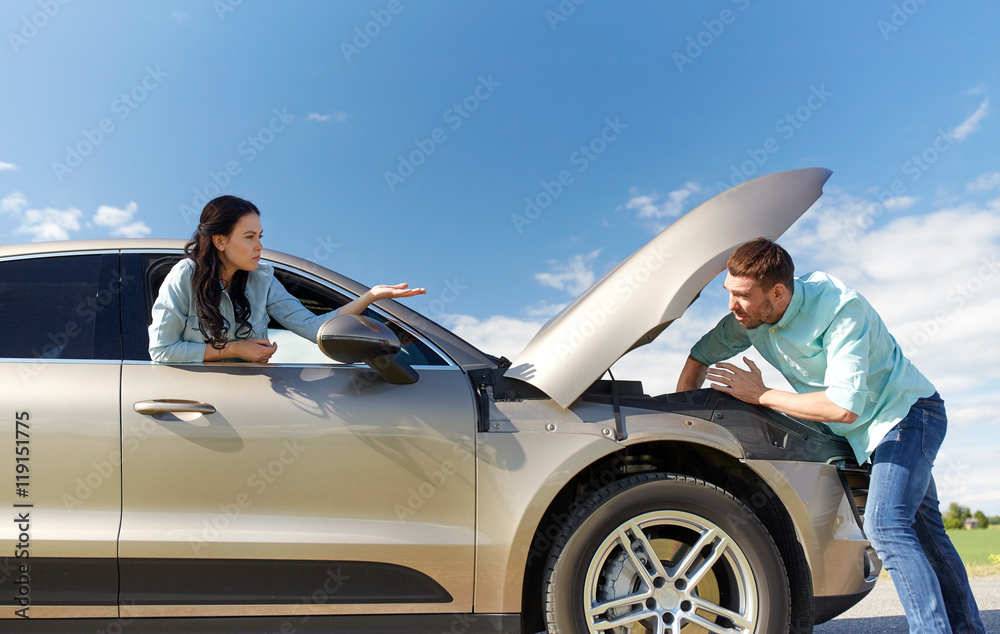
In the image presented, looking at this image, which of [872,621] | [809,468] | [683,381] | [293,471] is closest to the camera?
[293,471]

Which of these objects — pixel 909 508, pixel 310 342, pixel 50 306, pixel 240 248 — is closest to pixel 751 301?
pixel 909 508

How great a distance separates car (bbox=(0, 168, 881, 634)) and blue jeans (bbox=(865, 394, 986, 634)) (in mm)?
93

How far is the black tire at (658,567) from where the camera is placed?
7.50ft

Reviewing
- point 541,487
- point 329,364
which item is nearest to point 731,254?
point 541,487

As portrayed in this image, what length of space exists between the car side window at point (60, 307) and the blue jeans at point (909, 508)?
115 inches

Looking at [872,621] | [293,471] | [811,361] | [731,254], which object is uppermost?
[731,254]

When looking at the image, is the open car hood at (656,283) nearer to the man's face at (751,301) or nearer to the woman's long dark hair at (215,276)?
the man's face at (751,301)

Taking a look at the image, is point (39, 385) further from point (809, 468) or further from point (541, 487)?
point (809, 468)

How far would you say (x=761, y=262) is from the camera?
237cm

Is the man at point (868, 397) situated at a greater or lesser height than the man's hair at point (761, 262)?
lesser

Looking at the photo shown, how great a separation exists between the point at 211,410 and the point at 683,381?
202cm

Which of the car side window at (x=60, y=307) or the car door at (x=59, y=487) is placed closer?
the car door at (x=59, y=487)

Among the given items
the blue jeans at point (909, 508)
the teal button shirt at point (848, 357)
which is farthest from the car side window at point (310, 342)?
the blue jeans at point (909, 508)

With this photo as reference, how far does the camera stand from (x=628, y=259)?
2539 mm
